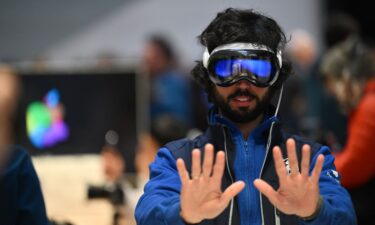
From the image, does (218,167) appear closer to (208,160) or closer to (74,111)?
(208,160)

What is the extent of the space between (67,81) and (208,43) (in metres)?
1.95

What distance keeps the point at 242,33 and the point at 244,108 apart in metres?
0.22

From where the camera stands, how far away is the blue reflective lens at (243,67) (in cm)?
185

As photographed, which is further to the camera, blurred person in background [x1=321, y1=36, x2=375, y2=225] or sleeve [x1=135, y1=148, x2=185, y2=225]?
blurred person in background [x1=321, y1=36, x2=375, y2=225]

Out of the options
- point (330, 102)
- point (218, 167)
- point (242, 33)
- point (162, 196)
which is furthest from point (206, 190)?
point (330, 102)

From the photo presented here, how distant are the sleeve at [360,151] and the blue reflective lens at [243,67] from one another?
1.25m

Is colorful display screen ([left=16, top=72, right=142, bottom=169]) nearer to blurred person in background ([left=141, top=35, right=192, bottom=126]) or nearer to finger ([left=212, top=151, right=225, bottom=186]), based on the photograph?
blurred person in background ([left=141, top=35, right=192, bottom=126])

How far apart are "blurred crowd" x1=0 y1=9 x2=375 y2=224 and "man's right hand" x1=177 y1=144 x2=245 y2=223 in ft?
1.65

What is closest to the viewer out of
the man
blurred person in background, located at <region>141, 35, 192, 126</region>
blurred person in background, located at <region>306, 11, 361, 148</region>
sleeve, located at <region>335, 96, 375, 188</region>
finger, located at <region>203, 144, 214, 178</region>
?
finger, located at <region>203, 144, 214, 178</region>

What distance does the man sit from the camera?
1736 mm

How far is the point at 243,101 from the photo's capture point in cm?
188

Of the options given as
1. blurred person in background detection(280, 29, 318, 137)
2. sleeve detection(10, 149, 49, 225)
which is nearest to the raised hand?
sleeve detection(10, 149, 49, 225)

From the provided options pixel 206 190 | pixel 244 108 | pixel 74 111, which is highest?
pixel 244 108

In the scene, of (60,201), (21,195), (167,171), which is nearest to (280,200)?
(167,171)
